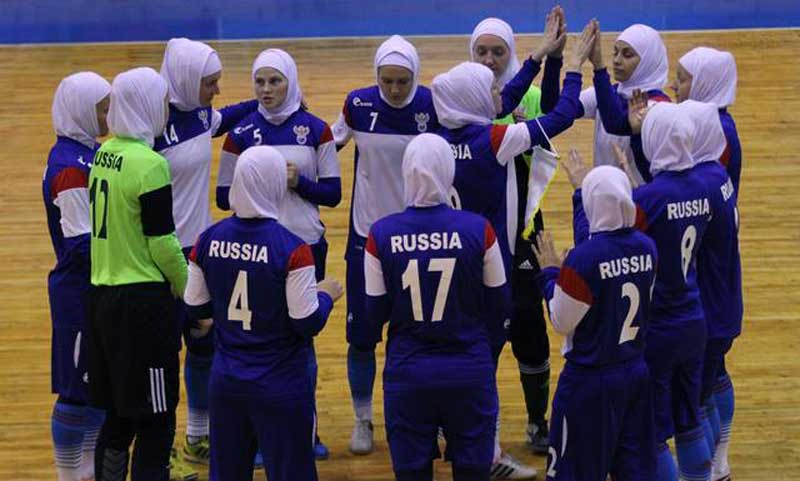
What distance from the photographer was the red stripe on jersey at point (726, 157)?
6127 mm

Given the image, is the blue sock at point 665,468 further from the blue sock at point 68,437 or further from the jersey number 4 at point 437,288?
the blue sock at point 68,437

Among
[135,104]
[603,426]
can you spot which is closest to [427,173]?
[603,426]

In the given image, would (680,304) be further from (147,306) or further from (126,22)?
(126,22)

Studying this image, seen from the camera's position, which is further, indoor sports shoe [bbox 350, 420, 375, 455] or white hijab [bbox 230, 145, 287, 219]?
indoor sports shoe [bbox 350, 420, 375, 455]

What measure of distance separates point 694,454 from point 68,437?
2784mm

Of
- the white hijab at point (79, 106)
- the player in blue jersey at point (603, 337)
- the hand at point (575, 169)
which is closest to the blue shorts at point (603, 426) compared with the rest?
the player in blue jersey at point (603, 337)

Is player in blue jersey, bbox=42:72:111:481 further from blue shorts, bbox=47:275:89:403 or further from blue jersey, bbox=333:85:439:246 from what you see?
blue jersey, bbox=333:85:439:246

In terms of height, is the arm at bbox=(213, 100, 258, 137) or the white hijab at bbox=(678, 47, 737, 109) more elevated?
the white hijab at bbox=(678, 47, 737, 109)

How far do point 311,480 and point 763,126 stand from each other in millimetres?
8023

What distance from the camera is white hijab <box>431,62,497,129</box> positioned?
5844 millimetres

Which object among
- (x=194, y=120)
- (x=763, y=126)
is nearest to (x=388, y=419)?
(x=194, y=120)

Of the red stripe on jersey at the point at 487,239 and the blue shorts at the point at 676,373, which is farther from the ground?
the red stripe on jersey at the point at 487,239

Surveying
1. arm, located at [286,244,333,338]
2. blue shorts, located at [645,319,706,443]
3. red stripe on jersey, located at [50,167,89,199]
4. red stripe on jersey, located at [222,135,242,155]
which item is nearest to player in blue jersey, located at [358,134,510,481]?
arm, located at [286,244,333,338]

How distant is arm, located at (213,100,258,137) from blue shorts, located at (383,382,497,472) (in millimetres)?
2196
